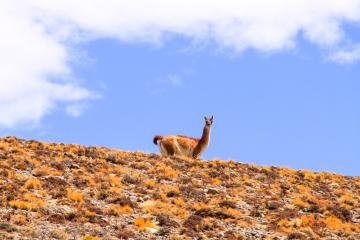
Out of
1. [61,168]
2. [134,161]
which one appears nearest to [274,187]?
[134,161]

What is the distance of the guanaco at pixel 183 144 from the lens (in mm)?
35031

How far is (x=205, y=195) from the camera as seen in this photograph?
28453mm

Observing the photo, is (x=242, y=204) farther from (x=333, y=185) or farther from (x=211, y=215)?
(x=333, y=185)

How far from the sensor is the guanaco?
35031 mm

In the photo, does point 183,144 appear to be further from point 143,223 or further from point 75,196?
point 143,223

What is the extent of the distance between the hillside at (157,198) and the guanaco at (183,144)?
729mm

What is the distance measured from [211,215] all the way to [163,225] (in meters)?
2.68

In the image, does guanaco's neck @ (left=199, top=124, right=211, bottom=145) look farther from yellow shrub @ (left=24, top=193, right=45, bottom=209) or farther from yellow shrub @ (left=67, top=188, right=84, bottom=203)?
yellow shrub @ (left=24, top=193, right=45, bottom=209)

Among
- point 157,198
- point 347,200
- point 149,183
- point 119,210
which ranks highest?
point 347,200

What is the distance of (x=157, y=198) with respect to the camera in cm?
2683

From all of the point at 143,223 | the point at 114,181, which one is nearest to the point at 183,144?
the point at 114,181

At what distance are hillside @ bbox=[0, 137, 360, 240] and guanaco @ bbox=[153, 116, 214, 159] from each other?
2.39 ft

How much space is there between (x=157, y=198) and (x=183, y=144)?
8.71 metres

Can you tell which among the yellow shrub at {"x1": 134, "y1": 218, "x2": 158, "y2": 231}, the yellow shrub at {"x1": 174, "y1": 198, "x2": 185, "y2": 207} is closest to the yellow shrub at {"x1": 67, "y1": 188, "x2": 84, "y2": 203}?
the yellow shrub at {"x1": 134, "y1": 218, "x2": 158, "y2": 231}
